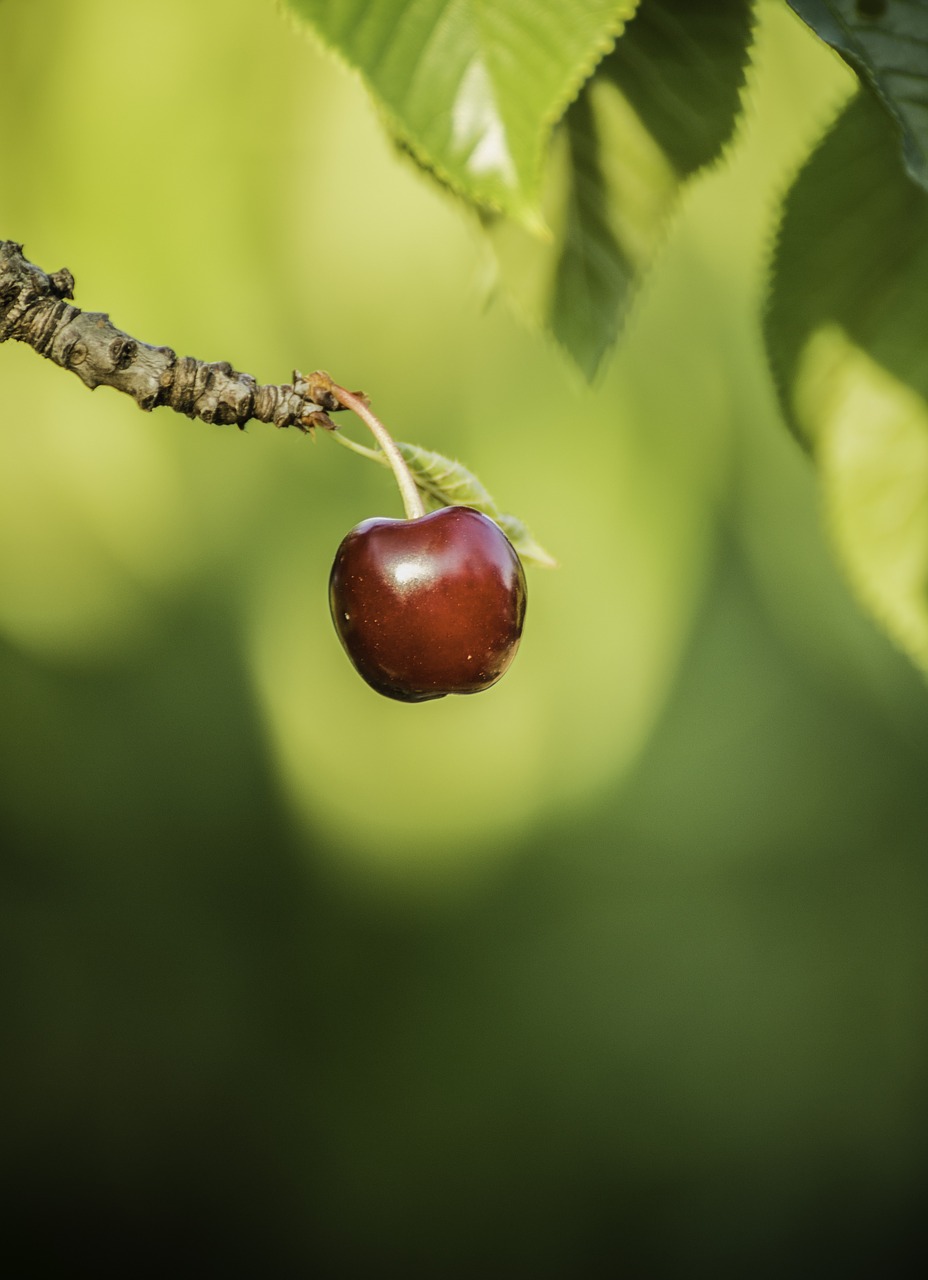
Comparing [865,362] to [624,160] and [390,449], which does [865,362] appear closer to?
[624,160]

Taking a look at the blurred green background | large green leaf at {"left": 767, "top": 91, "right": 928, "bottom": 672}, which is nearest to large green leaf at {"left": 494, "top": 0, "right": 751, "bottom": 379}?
large green leaf at {"left": 767, "top": 91, "right": 928, "bottom": 672}

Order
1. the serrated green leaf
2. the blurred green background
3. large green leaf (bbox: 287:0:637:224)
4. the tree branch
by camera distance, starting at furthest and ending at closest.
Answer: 1. the blurred green background
2. the serrated green leaf
3. the tree branch
4. large green leaf (bbox: 287:0:637:224)

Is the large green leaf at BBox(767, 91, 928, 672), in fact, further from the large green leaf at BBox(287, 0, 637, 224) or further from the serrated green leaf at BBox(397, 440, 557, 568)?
the large green leaf at BBox(287, 0, 637, 224)

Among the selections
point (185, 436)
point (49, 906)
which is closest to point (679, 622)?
point (185, 436)

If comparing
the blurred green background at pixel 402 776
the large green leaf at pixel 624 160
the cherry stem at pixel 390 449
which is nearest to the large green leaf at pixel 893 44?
the large green leaf at pixel 624 160

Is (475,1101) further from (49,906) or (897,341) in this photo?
(897,341)
